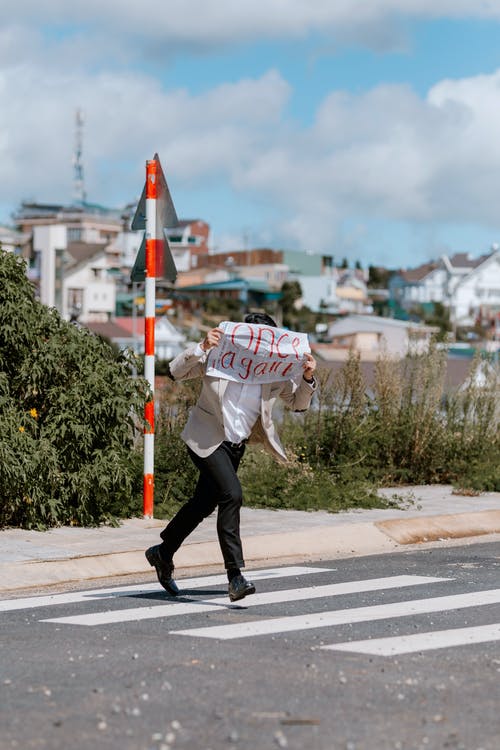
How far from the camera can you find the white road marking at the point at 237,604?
804 cm

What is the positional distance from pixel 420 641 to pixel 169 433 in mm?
6904

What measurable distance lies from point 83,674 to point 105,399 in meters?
5.32

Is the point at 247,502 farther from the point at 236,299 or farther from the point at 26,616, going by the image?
the point at 236,299

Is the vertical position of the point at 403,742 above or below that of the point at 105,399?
below

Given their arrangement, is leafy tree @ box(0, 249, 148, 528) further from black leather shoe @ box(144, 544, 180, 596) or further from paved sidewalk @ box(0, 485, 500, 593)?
black leather shoe @ box(144, 544, 180, 596)

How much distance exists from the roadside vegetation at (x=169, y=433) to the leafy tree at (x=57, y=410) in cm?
1

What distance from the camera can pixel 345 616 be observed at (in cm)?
805

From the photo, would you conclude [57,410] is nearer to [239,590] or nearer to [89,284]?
[239,590]

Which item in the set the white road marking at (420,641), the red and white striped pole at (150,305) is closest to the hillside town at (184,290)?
the red and white striped pole at (150,305)

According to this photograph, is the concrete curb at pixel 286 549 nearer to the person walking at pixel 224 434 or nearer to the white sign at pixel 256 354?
the person walking at pixel 224 434

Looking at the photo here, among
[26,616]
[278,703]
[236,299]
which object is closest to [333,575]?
[26,616]

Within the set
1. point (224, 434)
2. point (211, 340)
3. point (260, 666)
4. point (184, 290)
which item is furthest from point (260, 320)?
point (184, 290)

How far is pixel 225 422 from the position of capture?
854cm

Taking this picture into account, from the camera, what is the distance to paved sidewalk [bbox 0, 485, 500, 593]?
9977 millimetres
